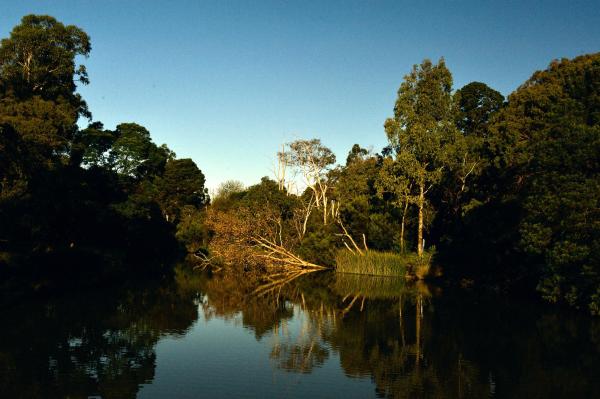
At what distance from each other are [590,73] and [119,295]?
29864mm

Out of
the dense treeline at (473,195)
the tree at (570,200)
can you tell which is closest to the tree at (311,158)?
the dense treeline at (473,195)

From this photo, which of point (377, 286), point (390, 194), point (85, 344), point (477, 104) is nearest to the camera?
point (85, 344)

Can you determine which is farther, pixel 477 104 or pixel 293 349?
pixel 477 104

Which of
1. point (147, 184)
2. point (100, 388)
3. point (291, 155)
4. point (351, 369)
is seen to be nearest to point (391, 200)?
point (291, 155)

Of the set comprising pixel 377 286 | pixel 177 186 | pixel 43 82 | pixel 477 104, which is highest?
pixel 477 104

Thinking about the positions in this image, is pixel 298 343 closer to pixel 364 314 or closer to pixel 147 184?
pixel 364 314

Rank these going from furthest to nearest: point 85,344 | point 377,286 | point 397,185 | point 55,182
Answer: point 397,185, point 377,286, point 55,182, point 85,344

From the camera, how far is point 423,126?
1743 inches

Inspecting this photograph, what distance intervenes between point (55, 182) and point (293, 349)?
84.4ft

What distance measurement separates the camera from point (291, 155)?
5741cm

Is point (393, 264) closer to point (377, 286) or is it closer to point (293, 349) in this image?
point (377, 286)

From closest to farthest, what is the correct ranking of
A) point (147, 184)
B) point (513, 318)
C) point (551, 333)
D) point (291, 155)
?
point (551, 333) < point (513, 318) < point (291, 155) < point (147, 184)

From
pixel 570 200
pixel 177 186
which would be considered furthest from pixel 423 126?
pixel 177 186

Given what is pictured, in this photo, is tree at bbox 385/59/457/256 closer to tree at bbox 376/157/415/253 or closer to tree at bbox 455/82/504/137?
tree at bbox 376/157/415/253
